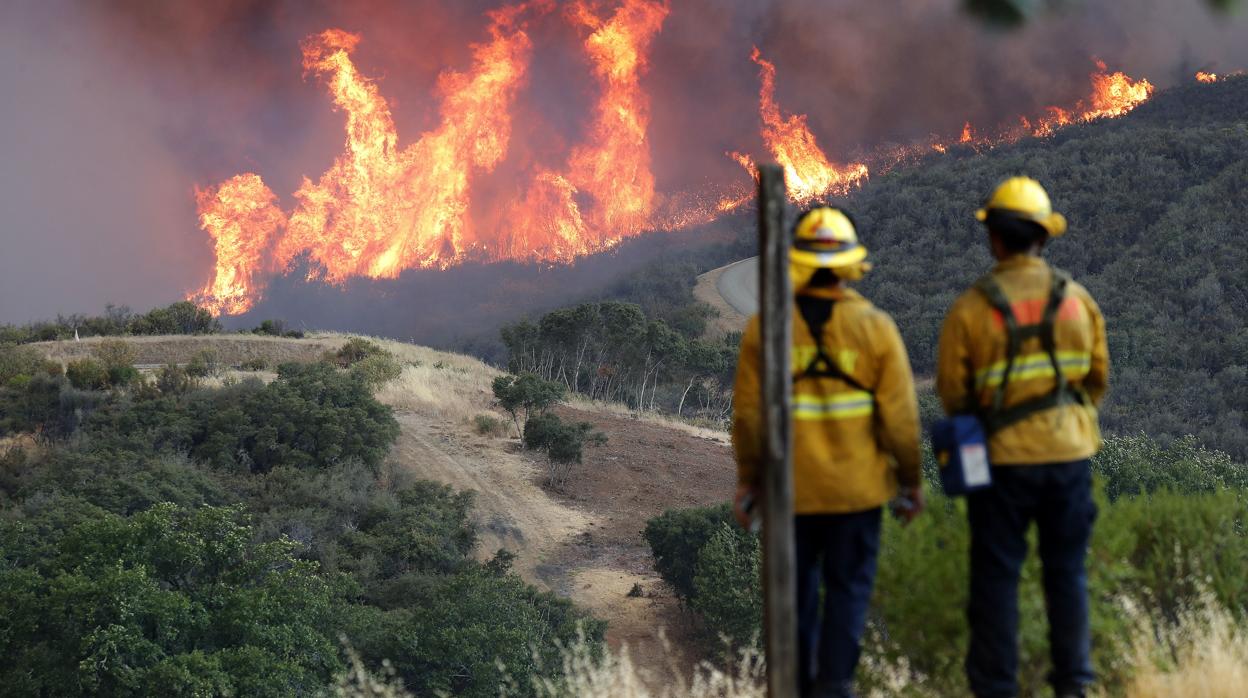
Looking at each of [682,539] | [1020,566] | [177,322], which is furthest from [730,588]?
[177,322]

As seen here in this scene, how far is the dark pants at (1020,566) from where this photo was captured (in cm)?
366

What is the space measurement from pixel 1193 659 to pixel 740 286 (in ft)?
201

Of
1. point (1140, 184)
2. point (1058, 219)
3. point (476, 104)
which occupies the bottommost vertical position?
point (1058, 219)

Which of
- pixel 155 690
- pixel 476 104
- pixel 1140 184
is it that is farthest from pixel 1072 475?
pixel 476 104

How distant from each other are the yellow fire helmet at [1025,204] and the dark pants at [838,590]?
1.23 m

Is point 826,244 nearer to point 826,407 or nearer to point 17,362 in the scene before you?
point 826,407

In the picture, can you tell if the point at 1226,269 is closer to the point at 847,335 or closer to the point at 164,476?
the point at 164,476

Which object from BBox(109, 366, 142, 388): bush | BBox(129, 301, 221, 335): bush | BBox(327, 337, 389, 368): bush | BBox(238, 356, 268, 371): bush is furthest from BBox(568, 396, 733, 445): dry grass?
BBox(129, 301, 221, 335): bush

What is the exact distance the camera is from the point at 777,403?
284cm

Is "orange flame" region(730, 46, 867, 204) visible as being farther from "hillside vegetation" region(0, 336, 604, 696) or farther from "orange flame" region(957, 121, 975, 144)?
"hillside vegetation" region(0, 336, 604, 696)

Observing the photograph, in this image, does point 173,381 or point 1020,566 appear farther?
point 173,381

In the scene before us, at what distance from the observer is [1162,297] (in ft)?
147

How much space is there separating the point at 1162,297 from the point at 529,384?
29725 millimetres

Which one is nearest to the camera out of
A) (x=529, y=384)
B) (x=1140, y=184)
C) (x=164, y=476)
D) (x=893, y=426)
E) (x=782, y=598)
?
(x=782, y=598)
